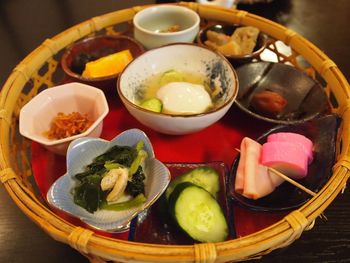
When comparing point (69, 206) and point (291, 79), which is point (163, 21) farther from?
point (69, 206)

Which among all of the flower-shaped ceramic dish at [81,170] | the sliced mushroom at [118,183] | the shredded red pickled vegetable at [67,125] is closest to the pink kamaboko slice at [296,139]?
the flower-shaped ceramic dish at [81,170]

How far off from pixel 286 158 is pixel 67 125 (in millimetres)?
730

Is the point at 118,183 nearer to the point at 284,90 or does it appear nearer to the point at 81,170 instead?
the point at 81,170

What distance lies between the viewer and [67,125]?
116cm

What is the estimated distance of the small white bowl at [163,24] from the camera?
1.47m

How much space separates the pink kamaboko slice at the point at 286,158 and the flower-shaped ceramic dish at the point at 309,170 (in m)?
0.05

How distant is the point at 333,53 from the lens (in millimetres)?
2020

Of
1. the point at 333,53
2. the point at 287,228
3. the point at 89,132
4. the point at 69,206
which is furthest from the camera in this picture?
the point at 333,53

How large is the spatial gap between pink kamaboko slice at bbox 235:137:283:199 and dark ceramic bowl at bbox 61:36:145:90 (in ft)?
1.99

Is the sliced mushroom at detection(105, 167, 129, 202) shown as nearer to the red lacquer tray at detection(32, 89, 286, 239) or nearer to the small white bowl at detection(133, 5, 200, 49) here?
the red lacquer tray at detection(32, 89, 286, 239)

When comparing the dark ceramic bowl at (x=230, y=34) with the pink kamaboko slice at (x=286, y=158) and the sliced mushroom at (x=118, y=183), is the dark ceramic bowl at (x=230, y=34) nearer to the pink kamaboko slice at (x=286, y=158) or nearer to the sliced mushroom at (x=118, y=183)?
the pink kamaboko slice at (x=286, y=158)

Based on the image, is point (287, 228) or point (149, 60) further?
point (149, 60)

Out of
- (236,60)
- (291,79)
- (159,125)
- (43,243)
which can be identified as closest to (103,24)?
(236,60)

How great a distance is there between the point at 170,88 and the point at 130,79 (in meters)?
0.15
